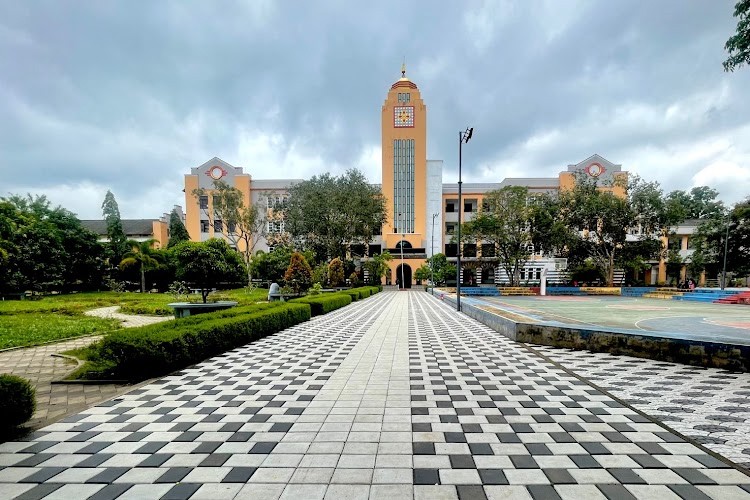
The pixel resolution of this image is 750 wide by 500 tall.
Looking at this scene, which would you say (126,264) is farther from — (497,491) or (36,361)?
(497,491)

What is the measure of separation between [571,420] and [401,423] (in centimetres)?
197

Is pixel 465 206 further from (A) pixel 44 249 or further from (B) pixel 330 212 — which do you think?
(A) pixel 44 249

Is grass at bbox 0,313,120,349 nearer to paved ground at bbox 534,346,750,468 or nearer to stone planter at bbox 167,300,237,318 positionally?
stone planter at bbox 167,300,237,318

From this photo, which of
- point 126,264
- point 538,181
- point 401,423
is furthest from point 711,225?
point 126,264

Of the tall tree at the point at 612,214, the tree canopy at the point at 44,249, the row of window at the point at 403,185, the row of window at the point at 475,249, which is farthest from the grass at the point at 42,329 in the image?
the row of window at the point at 403,185

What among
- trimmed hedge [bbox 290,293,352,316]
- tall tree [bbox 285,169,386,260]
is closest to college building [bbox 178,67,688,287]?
tall tree [bbox 285,169,386,260]

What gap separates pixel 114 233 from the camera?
1403 inches

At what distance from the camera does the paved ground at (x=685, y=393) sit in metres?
3.66

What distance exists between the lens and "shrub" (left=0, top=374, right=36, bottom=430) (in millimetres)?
3479

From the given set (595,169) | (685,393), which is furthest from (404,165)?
(685,393)

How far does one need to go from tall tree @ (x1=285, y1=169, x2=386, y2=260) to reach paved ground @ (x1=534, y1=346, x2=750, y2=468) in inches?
1013

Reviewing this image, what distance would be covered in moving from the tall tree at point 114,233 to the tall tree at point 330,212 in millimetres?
16076

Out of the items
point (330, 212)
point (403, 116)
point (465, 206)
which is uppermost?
point (403, 116)

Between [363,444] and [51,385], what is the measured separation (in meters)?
5.39
